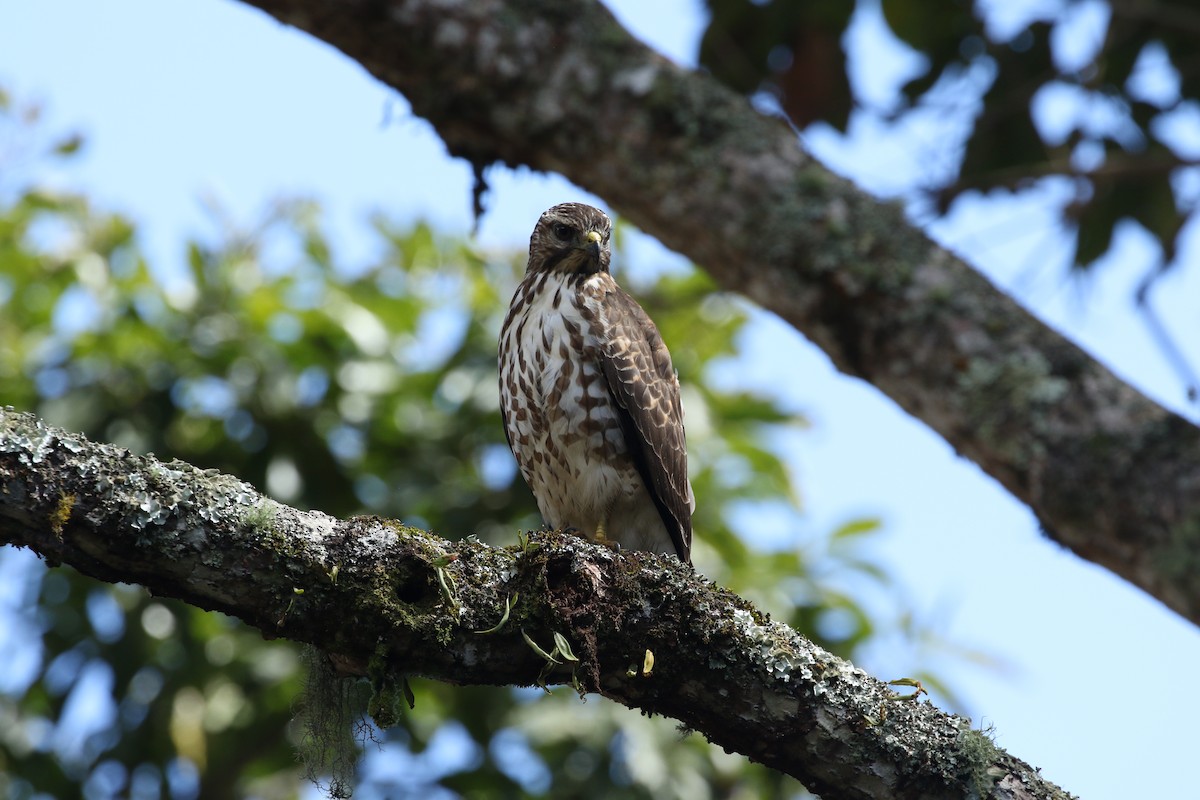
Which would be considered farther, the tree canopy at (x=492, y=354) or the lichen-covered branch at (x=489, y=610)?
the tree canopy at (x=492, y=354)

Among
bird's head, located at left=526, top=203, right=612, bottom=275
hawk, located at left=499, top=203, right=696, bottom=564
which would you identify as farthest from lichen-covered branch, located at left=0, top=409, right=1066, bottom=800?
bird's head, located at left=526, top=203, right=612, bottom=275

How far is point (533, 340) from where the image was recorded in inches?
197

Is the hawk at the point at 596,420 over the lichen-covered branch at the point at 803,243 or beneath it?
beneath

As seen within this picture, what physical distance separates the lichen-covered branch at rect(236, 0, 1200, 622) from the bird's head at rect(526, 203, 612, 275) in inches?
31.6

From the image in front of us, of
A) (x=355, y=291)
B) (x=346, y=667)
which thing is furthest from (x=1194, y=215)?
(x=355, y=291)

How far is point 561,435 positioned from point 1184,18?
2480mm

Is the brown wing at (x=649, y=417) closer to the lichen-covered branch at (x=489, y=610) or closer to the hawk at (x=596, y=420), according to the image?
the hawk at (x=596, y=420)

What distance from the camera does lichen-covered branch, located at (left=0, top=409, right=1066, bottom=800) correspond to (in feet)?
8.00

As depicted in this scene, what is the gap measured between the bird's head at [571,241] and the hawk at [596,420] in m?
0.17

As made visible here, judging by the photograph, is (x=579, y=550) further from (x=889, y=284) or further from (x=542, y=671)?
(x=889, y=284)

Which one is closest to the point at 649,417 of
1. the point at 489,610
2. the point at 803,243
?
the point at 803,243

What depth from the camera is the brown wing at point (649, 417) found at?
488 centimetres

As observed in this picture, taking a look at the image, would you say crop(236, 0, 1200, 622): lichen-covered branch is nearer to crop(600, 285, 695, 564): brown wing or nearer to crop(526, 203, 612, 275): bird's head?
crop(600, 285, 695, 564): brown wing

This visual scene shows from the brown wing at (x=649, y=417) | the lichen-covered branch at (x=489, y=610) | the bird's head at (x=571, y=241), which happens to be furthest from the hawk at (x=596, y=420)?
the lichen-covered branch at (x=489, y=610)
